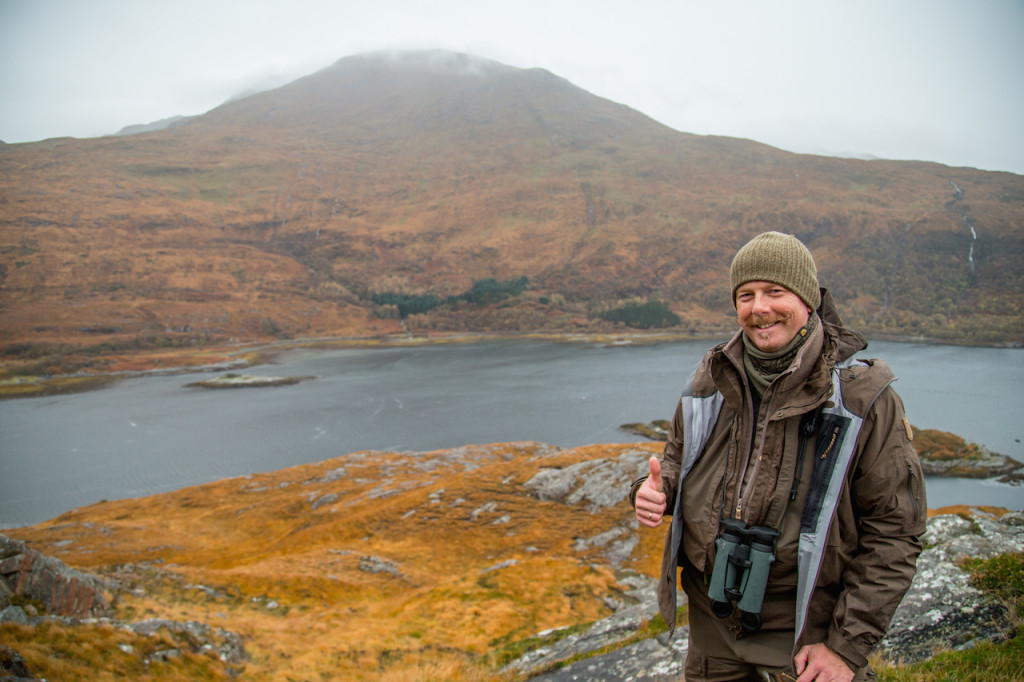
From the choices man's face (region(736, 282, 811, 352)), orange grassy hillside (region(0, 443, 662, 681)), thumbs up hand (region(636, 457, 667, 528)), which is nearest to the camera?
man's face (region(736, 282, 811, 352))

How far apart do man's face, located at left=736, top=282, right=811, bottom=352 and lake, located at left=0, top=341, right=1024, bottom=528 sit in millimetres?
39340

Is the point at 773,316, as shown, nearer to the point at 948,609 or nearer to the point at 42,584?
the point at 948,609

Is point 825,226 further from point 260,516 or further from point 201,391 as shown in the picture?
point 260,516

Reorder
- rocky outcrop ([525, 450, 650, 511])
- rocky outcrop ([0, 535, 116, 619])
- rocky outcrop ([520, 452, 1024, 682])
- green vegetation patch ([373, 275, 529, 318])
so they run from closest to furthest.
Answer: rocky outcrop ([520, 452, 1024, 682]) < rocky outcrop ([0, 535, 116, 619]) < rocky outcrop ([525, 450, 650, 511]) < green vegetation patch ([373, 275, 529, 318])

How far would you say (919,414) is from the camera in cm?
5006

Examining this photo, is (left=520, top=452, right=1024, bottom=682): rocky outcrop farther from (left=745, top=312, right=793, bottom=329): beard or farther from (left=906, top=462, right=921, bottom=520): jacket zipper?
(left=745, top=312, right=793, bottom=329): beard

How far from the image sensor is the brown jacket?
2.09 meters

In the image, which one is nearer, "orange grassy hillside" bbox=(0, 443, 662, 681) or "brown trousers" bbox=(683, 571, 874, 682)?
"brown trousers" bbox=(683, 571, 874, 682)

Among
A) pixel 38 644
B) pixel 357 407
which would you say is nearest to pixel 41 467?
pixel 357 407

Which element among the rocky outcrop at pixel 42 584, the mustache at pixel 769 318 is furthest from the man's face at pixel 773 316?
the rocky outcrop at pixel 42 584

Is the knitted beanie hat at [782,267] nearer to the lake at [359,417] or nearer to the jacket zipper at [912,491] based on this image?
the jacket zipper at [912,491]

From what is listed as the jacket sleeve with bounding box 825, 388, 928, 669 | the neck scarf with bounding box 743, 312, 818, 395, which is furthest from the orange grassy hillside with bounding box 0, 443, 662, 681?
the neck scarf with bounding box 743, 312, 818, 395

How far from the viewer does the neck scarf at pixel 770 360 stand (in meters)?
2.44

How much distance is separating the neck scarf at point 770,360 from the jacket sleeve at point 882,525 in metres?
0.40
